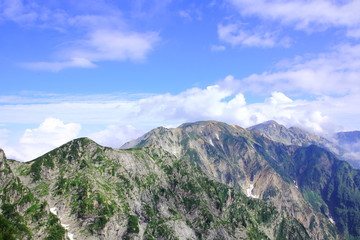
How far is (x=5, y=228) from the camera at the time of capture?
18788 cm
